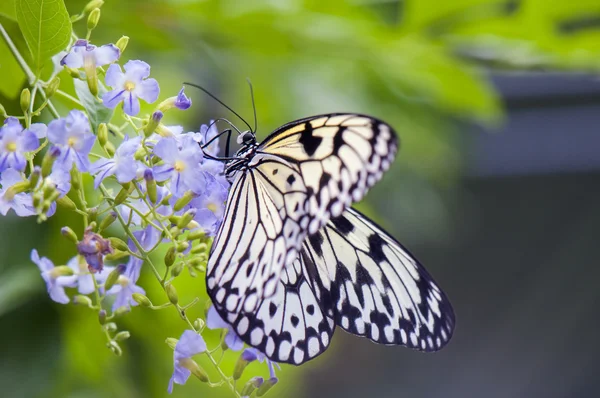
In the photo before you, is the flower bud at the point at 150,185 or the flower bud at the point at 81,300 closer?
the flower bud at the point at 150,185

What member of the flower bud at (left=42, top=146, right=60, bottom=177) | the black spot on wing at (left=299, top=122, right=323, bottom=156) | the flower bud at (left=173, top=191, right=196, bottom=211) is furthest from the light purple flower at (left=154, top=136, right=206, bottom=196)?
the black spot on wing at (left=299, top=122, right=323, bottom=156)

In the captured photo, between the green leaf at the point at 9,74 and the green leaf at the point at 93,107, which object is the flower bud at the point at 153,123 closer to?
the green leaf at the point at 93,107

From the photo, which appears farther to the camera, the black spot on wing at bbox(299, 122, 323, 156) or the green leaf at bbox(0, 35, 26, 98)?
the black spot on wing at bbox(299, 122, 323, 156)

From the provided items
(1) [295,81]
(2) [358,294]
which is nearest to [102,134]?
(2) [358,294]

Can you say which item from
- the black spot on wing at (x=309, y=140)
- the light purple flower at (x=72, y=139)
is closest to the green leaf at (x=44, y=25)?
the light purple flower at (x=72, y=139)

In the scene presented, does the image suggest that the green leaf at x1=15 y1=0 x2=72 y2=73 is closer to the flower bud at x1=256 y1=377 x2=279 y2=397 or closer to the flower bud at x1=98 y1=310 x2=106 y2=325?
the flower bud at x1=98 y1=310 x2=106 y2=325

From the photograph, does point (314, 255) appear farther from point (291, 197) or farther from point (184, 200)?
point (184, 200)
